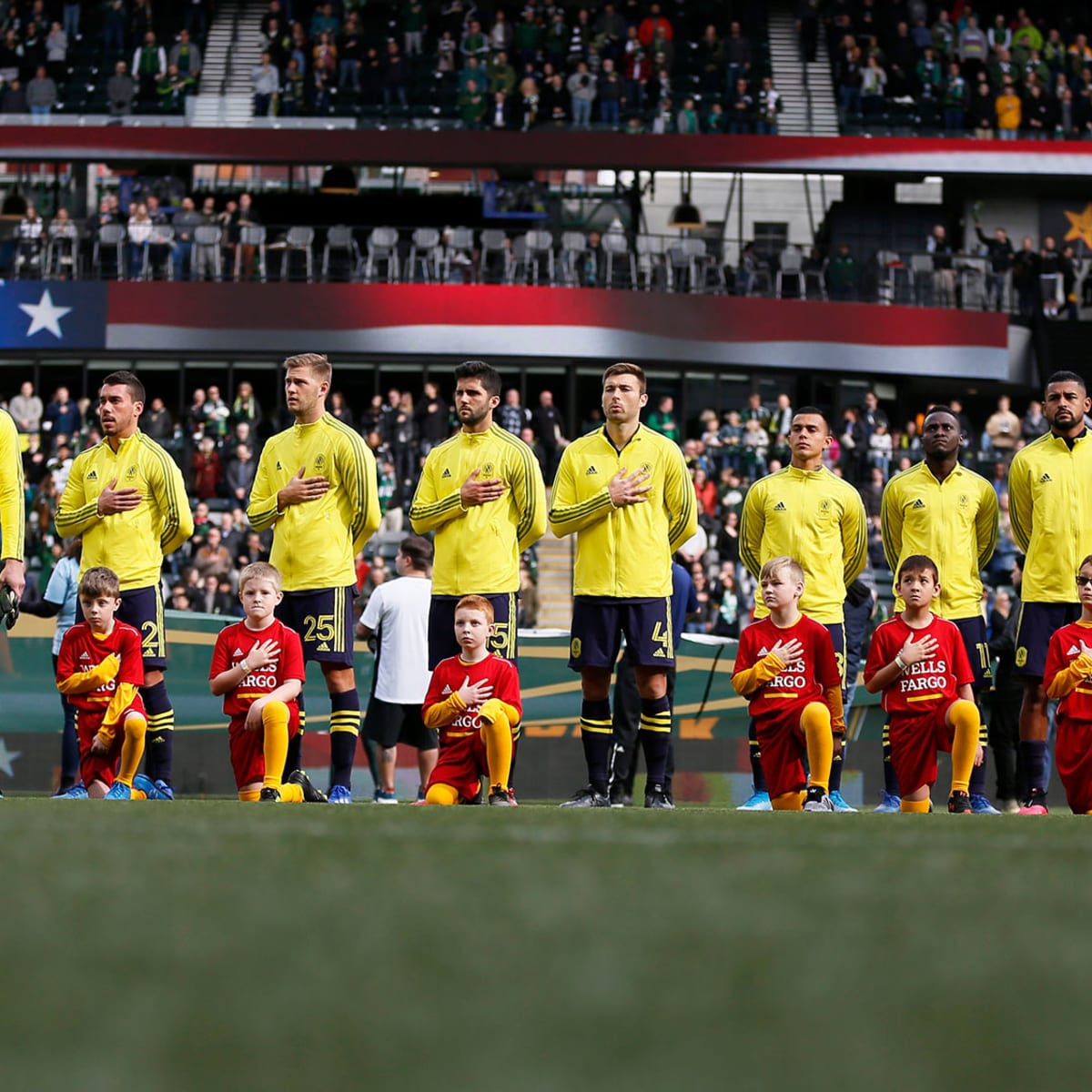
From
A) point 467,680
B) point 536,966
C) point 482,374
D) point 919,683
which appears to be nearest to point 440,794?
point 467,680

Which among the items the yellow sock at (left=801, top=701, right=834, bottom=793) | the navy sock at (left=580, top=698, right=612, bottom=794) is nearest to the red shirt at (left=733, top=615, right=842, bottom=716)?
the yellow sock at (left=801, top=701, right=834, bottom=793)

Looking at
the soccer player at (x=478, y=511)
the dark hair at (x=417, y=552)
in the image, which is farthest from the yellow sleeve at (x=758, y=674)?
the dark hair at (x=417, y=552)

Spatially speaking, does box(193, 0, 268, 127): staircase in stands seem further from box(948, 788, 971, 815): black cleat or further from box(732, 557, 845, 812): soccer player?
box(948, 788, 971, 815): black cleat

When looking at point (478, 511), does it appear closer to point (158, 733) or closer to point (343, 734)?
point (343, 734)

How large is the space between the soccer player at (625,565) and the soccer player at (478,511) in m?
0.29

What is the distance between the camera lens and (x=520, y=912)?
2994mm

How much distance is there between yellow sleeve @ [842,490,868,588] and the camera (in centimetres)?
1036

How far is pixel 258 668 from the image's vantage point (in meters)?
9.22

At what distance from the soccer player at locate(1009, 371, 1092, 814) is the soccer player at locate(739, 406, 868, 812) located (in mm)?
908

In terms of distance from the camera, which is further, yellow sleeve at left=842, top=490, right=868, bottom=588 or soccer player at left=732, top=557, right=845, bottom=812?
yellow sleeve at left=842, top=490, right=868, bottom=588

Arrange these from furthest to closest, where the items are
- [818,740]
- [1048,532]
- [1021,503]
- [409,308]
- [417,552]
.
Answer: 1. [409,308]
2. [417,552]
3. [1021,503]
4. [1048,532]
5. [818,740]

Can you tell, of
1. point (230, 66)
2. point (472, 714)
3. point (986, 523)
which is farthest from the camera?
point (230, 66)

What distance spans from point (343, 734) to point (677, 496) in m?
2.09

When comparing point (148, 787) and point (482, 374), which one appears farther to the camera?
point (148, 787)
